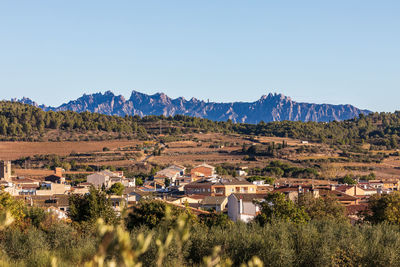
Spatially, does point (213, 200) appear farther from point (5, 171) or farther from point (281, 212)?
point (5, 171)

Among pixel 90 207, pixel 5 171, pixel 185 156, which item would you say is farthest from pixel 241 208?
pixel 185 156

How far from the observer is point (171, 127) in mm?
129625

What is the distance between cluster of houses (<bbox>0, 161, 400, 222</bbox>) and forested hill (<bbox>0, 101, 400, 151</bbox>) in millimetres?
41572

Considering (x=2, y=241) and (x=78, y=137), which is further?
(x=78, y=137)

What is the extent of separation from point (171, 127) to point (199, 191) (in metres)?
74.6

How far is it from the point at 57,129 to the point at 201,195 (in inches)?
2756

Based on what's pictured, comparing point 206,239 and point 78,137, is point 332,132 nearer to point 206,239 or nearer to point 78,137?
point 78,137

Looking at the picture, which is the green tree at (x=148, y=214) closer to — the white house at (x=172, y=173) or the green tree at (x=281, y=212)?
the green tree at (x=281, y=212)

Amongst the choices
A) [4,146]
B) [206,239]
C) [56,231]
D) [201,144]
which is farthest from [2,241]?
[201,144]

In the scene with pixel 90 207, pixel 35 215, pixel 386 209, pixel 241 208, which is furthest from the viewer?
pixel 241 208

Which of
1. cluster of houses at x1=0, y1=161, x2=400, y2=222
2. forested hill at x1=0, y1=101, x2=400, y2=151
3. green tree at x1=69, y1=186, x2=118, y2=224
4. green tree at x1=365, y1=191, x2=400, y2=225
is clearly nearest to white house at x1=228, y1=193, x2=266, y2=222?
cluster of houses at x1=0, y1=161, x2=400, y2=222

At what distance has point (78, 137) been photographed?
358 feet

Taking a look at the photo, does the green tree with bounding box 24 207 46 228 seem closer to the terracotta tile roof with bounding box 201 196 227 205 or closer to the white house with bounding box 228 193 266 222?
the white house with bounding box 228 193 266 222

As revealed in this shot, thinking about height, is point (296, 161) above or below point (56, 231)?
below
